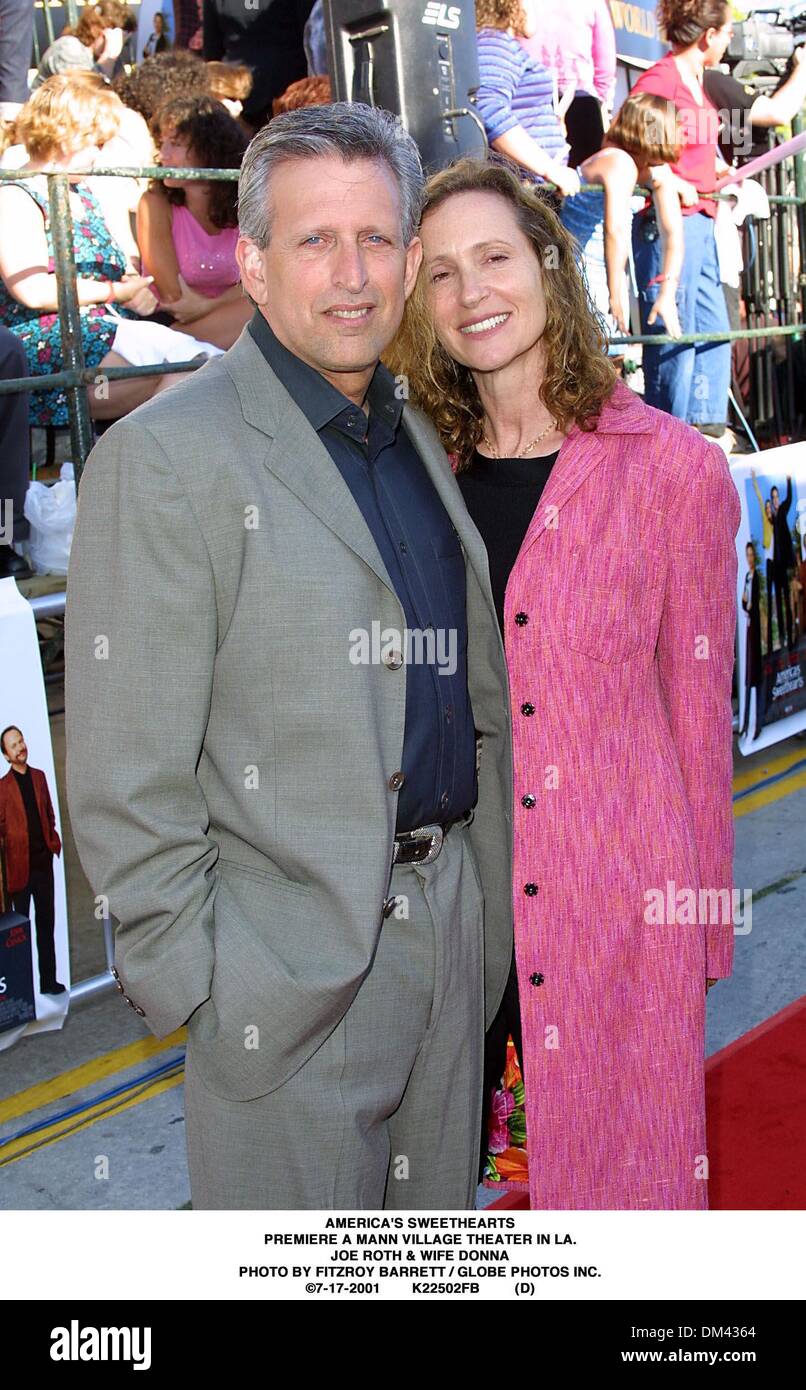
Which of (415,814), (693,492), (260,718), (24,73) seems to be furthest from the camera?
(24,73)

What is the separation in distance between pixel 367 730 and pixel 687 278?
16.4 feet

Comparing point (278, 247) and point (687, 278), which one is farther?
point (687, 278)

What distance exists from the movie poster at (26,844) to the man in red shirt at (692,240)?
3.66m

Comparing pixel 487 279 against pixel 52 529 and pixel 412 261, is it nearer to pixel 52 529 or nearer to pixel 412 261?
pixel 412 261

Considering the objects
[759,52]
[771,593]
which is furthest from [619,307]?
[759,52]

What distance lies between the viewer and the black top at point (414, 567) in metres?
2.06

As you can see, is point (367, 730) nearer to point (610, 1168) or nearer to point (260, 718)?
point (260, 718)

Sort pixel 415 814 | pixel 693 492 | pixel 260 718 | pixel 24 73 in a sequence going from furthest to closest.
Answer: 1. pixel 24 73
2. pixel 693 492
3. pixel 415 814
4. pixel 260 718

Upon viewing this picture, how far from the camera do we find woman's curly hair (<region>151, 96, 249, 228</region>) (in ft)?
16.7

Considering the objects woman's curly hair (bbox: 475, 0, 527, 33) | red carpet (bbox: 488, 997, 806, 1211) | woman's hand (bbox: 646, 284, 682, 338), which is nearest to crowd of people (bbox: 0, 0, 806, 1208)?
red carpet (bbox: 488, 997, 806, 1211)

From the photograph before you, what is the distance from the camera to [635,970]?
240 cm

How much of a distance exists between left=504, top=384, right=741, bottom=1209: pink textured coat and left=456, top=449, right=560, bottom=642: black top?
0.07 m
